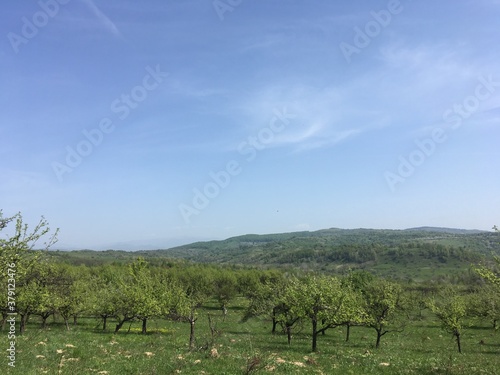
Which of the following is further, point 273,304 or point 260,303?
point 260,303

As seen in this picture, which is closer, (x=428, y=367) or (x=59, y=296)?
(x=428, y=367)

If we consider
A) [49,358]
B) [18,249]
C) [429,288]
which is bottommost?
[429,288]

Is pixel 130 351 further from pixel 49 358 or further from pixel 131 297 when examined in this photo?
pixel 131 297

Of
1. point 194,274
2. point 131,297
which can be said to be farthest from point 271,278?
point 131,297

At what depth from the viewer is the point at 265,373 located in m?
19.5

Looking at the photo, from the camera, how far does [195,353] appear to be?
25500mm

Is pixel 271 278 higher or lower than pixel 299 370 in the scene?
lower

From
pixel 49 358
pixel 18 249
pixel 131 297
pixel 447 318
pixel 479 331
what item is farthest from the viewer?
pixel 479 331

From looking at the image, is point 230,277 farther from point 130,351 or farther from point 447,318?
point 130,351

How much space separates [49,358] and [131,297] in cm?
2776

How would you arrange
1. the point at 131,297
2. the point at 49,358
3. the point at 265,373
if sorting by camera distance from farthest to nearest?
the point at 131,297
the point at 49,358
the point at 265,373

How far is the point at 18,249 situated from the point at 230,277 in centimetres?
10218

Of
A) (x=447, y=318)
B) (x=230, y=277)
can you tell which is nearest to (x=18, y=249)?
(x=447, y=318)

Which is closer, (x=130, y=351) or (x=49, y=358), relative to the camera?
(x=49, y=358)
